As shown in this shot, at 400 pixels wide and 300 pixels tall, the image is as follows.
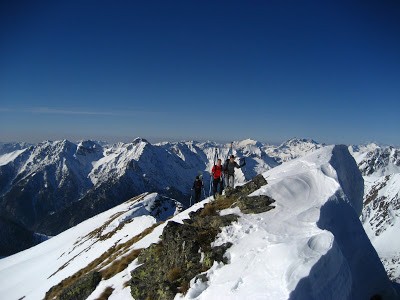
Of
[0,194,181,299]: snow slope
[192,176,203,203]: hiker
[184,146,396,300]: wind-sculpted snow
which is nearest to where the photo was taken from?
[184,146,396,300]: wind-sculpted snow

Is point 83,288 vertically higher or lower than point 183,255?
lower

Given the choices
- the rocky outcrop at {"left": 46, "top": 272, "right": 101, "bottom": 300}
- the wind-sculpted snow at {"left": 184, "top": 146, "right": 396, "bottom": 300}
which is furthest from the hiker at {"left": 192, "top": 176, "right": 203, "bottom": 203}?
the rocky outcrop at {"left": 46, "top": 272, "right": 101, "bottom": 300}

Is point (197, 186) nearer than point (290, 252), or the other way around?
point (290, 252)

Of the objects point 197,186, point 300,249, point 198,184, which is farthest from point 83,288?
point 300,249

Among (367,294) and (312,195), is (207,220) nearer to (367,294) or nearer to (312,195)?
(312,195)

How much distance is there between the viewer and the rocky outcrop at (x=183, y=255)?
18062mm

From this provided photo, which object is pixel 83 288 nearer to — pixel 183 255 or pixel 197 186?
pixel 183 255

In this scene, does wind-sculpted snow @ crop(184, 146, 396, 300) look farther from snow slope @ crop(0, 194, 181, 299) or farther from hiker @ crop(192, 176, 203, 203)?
snow slope @ crop(0, 194, 181, 299)

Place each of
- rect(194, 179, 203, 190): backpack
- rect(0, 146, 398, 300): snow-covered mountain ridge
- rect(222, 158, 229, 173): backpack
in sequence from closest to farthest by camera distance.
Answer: rect(0, 146, 398, 300): snow-covered mountain ridge, rect(222, 158, 229, 173): backpack, rect(194, 179, 203, 190): backpack

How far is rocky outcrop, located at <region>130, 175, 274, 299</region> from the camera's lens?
711 inches

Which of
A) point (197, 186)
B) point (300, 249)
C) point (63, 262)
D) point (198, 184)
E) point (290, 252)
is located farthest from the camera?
point (63, 262)

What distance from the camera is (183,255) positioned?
65.3 ft

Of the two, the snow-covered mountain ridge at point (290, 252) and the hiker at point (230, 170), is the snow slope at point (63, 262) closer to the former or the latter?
the snow-covered mountain ridge at point (290, 252)

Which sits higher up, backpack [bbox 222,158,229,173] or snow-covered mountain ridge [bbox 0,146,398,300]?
backpack [bbox 222,158,229,173]
